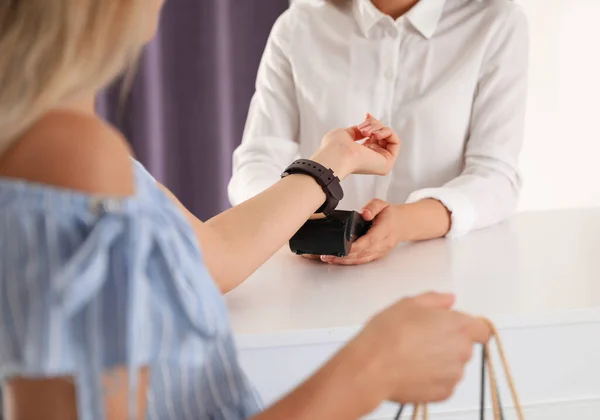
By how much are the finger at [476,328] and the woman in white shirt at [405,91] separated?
0.56m

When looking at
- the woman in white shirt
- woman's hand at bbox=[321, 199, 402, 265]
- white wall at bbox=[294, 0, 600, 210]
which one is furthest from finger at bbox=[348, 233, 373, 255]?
white wall at bbox=[294, 0, 600, 210]

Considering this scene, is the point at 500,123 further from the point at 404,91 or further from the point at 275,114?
the point at 275,114

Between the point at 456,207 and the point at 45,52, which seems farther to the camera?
the point at 456,207

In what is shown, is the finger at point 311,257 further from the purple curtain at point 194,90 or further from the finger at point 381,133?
the purple curtain at point 194,90

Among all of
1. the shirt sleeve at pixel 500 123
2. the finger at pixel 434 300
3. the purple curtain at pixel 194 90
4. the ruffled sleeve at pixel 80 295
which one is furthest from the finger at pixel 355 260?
the purple curtain at pixel 194 90

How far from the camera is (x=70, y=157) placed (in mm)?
439

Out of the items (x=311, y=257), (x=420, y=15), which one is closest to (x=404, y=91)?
(x=420, y=15)

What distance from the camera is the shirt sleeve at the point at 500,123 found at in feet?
3.67

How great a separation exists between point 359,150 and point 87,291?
555mm

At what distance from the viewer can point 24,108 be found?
1.48 ft

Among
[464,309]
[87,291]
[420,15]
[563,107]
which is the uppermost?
[420,15]

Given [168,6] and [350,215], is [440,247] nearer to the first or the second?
[350,215]

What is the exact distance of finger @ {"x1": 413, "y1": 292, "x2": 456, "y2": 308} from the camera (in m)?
0.54

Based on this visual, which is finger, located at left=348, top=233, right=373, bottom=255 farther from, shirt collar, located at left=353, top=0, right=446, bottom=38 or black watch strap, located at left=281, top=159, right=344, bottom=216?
shirt collar, located at left=353, top=0, right=446, bottom=38
